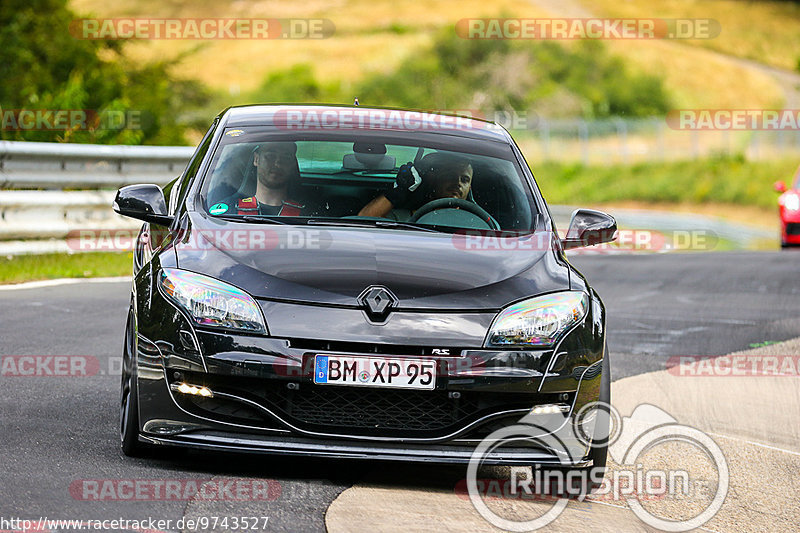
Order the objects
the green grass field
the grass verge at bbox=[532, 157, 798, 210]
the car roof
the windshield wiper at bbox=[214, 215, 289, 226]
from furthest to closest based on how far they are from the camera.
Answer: the green grass field → the grass verge at bbox=[532, 157, 798, 210] → the car roof → the windshield wiper at bbox=[214, 215, 289, 226]

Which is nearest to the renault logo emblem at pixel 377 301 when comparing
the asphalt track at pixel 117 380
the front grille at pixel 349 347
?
the front grille at pixel 349 347

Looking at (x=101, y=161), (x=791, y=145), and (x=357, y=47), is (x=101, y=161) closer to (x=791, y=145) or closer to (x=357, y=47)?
(x=791, y=145)

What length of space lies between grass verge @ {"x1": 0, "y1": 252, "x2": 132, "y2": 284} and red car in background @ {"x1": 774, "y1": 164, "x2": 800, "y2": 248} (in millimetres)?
9738

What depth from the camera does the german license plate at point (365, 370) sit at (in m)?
5.21

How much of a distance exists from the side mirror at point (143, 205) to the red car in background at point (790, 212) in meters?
14.2

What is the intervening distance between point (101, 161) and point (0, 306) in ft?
17.1

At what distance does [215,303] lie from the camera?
210 inches

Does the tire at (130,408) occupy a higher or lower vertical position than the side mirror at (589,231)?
lower

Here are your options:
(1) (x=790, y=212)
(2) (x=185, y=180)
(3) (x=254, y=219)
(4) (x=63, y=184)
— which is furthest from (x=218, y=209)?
(1) (x=790, y=212)

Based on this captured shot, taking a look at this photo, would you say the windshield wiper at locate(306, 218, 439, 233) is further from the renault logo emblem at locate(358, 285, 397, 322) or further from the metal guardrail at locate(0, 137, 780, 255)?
the metal guardrail at locate(0, 137, 780, 255)

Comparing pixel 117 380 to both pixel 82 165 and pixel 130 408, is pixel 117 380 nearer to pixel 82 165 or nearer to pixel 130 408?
pixel 130 408

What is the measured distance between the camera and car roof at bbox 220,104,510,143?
6.82 m

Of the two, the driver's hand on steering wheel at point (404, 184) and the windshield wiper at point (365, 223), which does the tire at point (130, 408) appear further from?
the driver's hand on steering wheel at point (404, 184)

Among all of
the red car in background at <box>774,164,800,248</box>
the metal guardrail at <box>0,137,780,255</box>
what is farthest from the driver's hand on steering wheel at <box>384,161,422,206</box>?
the red car in background at <box>774,164,800,248</box>
